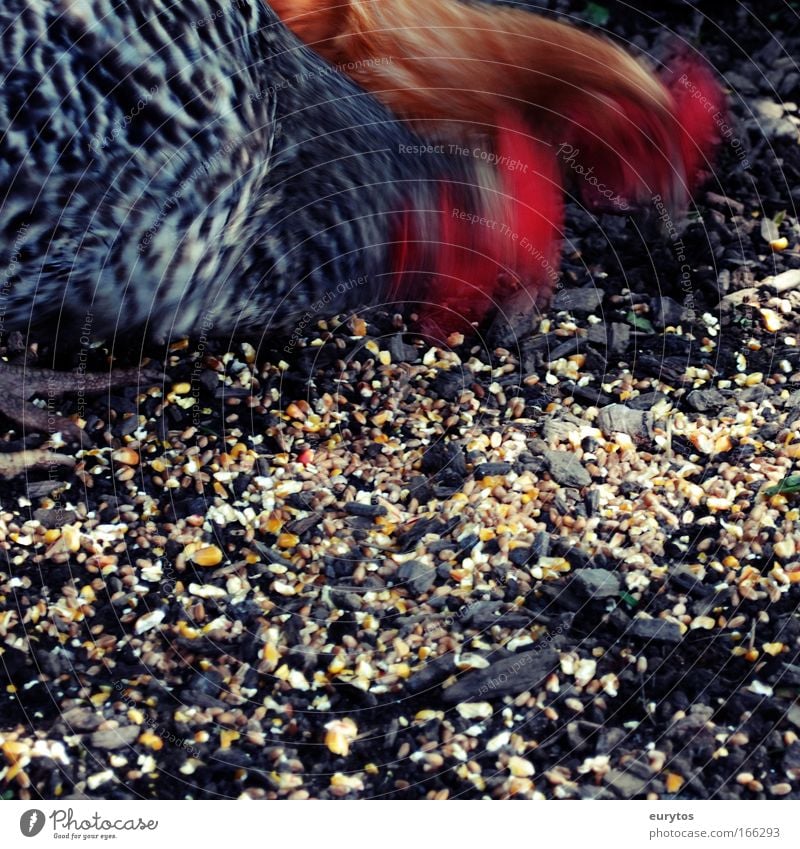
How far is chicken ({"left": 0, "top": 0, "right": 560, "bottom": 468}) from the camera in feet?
6.01

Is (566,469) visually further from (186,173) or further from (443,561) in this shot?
(186,173)

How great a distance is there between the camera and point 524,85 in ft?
7.50

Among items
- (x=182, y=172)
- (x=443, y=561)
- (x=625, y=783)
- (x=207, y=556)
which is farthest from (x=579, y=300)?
(x=625, y=783)

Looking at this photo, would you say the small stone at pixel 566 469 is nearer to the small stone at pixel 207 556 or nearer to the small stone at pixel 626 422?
the small stone at pixel 626 422

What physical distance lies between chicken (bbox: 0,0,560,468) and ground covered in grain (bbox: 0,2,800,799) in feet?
0.35

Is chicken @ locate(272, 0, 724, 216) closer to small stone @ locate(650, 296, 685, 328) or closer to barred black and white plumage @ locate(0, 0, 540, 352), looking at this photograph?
barred black and white plumage @ locate(0, 0, 540, 352)

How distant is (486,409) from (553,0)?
58.2 inches

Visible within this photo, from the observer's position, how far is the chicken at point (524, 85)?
7.33 ft

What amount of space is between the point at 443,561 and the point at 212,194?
2.68 ft

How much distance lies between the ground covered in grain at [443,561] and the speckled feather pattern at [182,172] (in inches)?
5.4

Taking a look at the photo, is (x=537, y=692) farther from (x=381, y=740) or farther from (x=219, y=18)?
(x=219, y=18)

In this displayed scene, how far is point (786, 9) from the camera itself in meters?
2.88

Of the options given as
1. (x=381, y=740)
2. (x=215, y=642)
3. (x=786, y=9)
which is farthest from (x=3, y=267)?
(x=786, y=9)

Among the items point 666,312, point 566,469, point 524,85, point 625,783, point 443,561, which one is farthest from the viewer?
point 524,85
